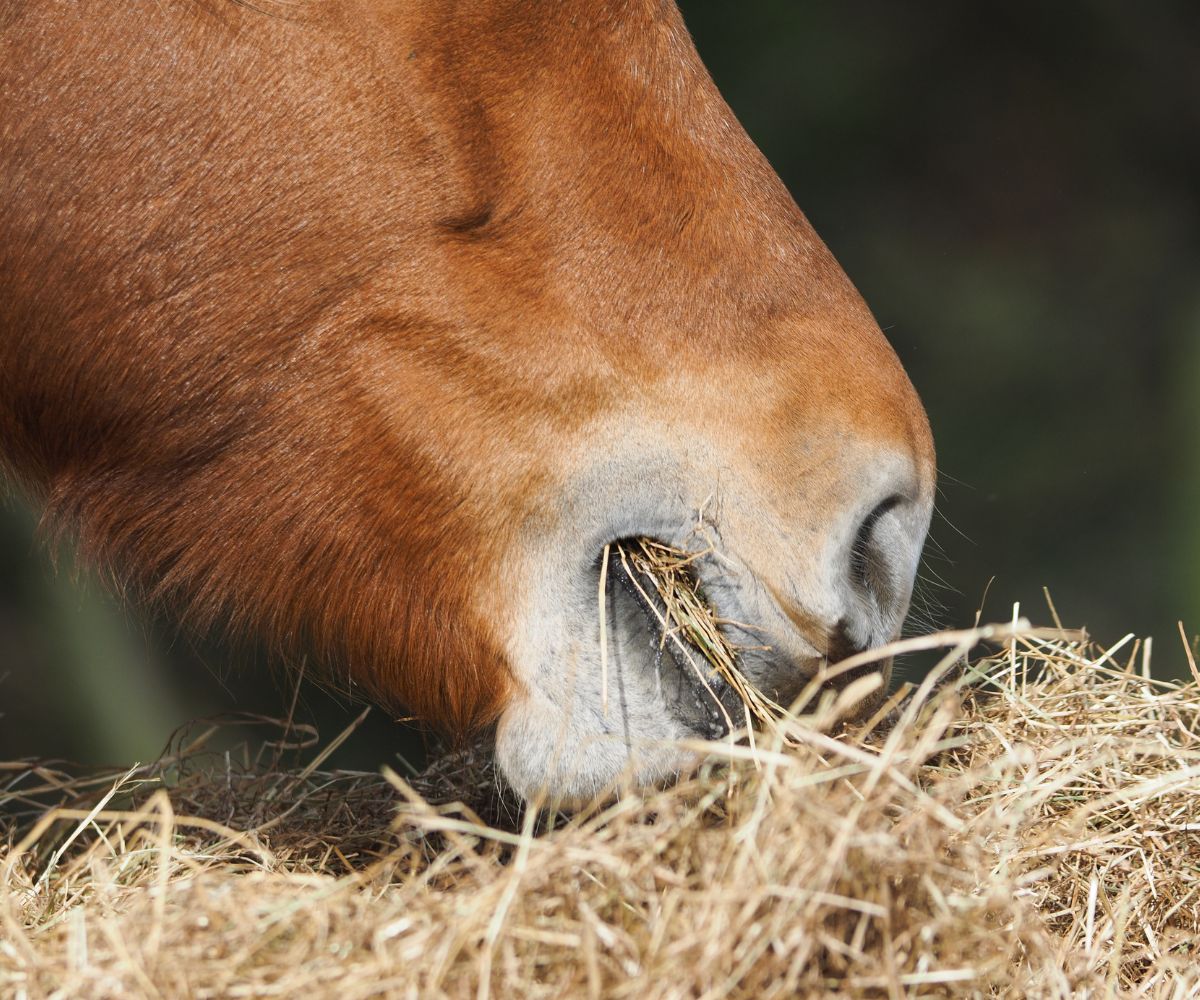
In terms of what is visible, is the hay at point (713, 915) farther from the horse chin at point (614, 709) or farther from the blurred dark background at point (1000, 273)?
the blurred dark background at point (1000, 273)

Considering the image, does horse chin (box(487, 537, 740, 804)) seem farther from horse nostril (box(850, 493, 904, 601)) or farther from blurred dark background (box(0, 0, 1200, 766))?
blurred dark background (box(0, 0, 1200, 766))

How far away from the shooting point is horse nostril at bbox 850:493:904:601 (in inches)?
52.4

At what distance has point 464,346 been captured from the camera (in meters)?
1.31

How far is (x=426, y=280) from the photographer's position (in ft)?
4.33

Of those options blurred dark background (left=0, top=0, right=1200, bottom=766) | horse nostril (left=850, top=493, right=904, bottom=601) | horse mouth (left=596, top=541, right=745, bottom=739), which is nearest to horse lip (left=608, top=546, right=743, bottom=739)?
horse mouth (left=596, top=541, right=745, bottom=739)

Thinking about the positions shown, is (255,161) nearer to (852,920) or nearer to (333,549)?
(333,549)

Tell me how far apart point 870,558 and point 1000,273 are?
8.43ft

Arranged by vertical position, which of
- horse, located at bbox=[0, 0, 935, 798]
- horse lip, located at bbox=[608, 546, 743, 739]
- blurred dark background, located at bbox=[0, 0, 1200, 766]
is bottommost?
blurred dark background, located at bbox=[0, 0, 1200, 766]

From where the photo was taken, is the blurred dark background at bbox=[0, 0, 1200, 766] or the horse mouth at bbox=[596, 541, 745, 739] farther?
the blurred dark background at bbox=[0, 0, 1200, 766]

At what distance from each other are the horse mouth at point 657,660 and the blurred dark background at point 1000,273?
2034 millimetres

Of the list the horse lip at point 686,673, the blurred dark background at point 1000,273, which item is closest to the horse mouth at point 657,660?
the horse lip at point 686,673

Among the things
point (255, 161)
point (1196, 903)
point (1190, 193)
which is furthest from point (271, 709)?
point (1190, 193)

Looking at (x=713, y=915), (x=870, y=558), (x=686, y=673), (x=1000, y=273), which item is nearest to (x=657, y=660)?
(x=686, y=673)

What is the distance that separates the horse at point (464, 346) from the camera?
4.23 ft
